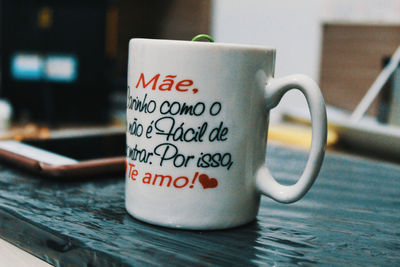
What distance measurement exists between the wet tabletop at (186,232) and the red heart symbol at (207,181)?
3 cm

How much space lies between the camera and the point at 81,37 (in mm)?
2176

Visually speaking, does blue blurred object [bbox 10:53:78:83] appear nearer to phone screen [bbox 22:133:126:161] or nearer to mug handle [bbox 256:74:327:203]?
phone screen [bbox 22:133:126:161]

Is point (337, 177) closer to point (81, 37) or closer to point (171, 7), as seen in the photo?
point (81, 37)

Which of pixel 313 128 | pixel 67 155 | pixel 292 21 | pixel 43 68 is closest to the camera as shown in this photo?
pixel 313 128

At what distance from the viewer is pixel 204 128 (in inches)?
12.5

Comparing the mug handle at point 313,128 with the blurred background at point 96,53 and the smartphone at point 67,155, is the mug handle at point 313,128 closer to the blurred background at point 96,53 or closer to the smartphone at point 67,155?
the smartphone at point 67,155

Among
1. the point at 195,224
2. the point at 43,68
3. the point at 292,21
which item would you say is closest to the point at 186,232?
the point at 195,224

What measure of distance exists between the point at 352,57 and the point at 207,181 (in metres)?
1.98

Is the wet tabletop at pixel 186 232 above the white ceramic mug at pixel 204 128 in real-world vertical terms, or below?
below

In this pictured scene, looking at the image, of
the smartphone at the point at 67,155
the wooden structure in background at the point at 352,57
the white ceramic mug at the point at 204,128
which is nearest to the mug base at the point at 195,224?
the white ceramic mug at the point at 204,128

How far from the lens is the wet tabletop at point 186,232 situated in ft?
0.90

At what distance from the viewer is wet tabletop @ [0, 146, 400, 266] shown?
0.28m

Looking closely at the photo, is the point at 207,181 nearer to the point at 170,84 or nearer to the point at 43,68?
the point at 170,84

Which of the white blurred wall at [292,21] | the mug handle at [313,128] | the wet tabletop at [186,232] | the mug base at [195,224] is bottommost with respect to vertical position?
the wet tabletop at [186,232]
